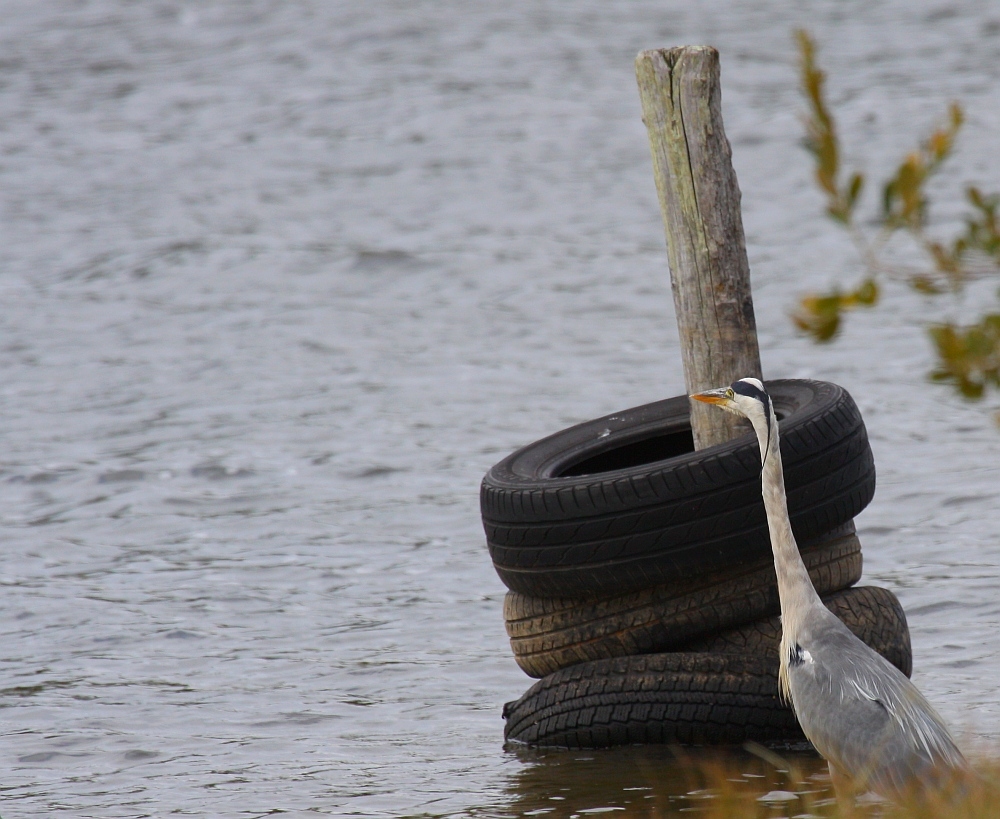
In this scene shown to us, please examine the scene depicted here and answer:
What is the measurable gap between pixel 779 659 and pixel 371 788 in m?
1.76

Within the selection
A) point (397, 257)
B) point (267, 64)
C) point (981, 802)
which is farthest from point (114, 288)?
point (981, 802)

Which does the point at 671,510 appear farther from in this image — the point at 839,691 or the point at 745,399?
the point at 839,691

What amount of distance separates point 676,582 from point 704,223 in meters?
1.57

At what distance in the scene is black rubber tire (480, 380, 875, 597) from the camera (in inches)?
227

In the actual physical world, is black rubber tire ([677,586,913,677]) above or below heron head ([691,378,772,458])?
below

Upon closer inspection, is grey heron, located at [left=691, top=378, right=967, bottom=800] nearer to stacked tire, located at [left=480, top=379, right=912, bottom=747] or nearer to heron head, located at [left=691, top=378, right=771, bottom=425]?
heron head, located at [left=691, top=378, right=771, bottom=425]

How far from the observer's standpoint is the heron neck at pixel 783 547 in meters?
5.44

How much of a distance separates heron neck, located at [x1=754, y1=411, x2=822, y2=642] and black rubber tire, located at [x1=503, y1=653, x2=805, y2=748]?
0.53m

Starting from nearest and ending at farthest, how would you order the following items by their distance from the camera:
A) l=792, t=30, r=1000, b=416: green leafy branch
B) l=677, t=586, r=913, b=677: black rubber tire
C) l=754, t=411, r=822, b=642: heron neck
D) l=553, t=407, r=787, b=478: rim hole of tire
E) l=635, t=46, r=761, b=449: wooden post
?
l=792, t=30, r=1000, b=416: green leafy branch → l=754, t=411, r=822, b=642: heron neck → l=677, t=586, r=913, b=677: black rubber tire → l=635, t=46, r=761, b=449: wooden post → l=553, t=407, r=787, b=478: rim hole of tire

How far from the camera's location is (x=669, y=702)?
600cm

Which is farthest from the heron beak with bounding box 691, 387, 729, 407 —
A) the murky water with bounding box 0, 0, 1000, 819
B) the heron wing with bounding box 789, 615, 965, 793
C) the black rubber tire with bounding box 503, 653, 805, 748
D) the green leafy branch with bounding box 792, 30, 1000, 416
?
the green leafy branch with bounding box 792, 30, 1000, 416

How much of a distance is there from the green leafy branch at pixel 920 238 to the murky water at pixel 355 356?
3.12 meters

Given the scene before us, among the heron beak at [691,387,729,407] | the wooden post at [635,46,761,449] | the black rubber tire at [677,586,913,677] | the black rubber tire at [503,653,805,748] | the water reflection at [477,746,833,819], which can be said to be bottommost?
the water reflection at [477,746,833,819]

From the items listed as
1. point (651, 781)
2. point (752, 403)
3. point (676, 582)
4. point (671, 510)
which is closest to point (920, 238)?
point (752, 403)
